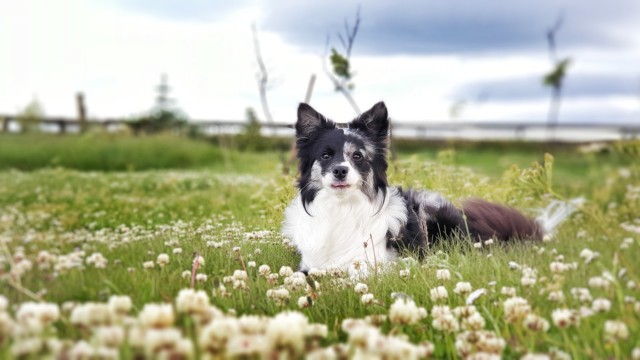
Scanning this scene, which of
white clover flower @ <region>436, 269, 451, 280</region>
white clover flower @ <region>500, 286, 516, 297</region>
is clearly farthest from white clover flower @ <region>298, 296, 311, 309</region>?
white clover flower @ <region>500, 286, 516, 297</region>

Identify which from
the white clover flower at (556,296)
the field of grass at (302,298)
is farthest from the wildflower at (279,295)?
the white clover flower at (556,296)

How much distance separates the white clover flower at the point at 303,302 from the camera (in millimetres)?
4004

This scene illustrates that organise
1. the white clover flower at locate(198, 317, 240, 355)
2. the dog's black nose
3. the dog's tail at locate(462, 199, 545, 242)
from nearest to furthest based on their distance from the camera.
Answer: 1. the white clover flower at locate(198, 317, 240, 355)
2. the dog's black nose
3. the dog's tail at locate(462, 199, 545, 242)

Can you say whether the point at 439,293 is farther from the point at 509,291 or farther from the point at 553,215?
the point at 553,215

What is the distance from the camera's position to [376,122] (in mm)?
6027

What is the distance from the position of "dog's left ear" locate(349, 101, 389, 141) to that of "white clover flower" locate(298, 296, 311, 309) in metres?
2.25

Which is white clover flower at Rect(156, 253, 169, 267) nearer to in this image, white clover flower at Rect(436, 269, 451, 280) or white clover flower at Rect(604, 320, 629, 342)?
white clover flower at Rect(436, 269, 451, 280)

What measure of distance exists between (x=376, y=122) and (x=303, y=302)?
2408 mm

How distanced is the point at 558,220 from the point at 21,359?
6734 millimetres

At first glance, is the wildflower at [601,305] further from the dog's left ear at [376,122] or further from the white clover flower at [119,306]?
the dog's left ear at [376,122]

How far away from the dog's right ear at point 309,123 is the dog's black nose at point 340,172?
2.00 ft

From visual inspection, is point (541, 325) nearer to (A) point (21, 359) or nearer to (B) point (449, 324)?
(B) point (449, 324)

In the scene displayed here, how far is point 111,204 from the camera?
35.5 feet

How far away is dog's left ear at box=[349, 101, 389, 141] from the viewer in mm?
5996
